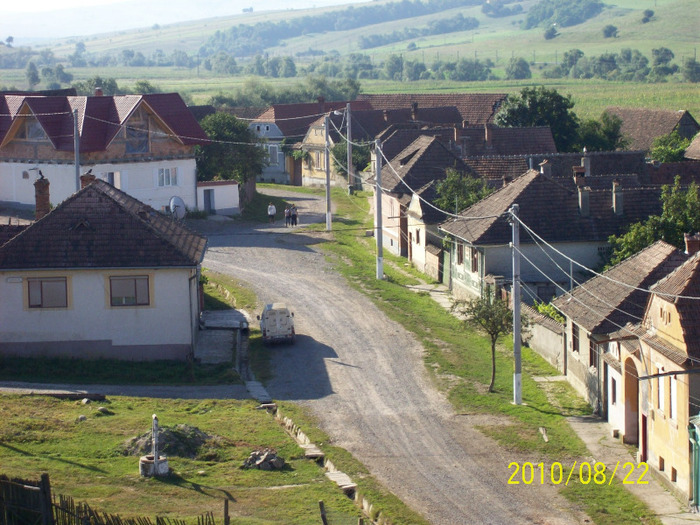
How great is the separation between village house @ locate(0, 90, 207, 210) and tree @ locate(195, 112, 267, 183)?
573cm

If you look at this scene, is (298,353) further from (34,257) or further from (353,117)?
(353,117)

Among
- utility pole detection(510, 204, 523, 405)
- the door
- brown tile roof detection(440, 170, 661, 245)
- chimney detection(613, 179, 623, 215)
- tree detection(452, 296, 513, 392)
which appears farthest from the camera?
the door

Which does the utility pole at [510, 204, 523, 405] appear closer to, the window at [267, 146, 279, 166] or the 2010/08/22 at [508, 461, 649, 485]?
the 2010/08/22 at [508, 461, 649, 485]

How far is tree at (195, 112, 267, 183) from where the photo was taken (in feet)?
212

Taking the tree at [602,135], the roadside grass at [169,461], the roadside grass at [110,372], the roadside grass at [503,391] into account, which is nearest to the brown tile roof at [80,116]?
the roadside grass at [503,391]

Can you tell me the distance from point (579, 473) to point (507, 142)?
40616 mm

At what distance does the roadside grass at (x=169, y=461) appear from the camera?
63.6 feet

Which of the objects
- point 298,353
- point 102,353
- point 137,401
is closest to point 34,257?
point 102,353

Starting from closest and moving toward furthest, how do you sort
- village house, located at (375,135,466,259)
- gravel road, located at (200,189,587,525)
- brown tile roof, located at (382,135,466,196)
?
1. gravel road, located at (200,189,587,525)
2. village house, located at (375,135,466,259)
3. brown tile roof, located at (382,135,466,196)

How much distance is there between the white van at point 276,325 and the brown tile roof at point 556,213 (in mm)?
8783

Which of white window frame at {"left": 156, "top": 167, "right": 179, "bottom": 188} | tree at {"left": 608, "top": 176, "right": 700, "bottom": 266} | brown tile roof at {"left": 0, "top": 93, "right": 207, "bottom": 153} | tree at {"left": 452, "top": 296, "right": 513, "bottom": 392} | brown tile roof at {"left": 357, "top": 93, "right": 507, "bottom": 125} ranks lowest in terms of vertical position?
tree at {"left": 452, "top": 296, "right": 513, "bottom": 392}

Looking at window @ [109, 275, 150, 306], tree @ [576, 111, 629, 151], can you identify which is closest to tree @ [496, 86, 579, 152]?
tree @ [576, 111, 629, 151]

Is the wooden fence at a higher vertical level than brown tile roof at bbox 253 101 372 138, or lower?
lower

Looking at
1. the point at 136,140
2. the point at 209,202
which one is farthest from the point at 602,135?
the point at 136,140
